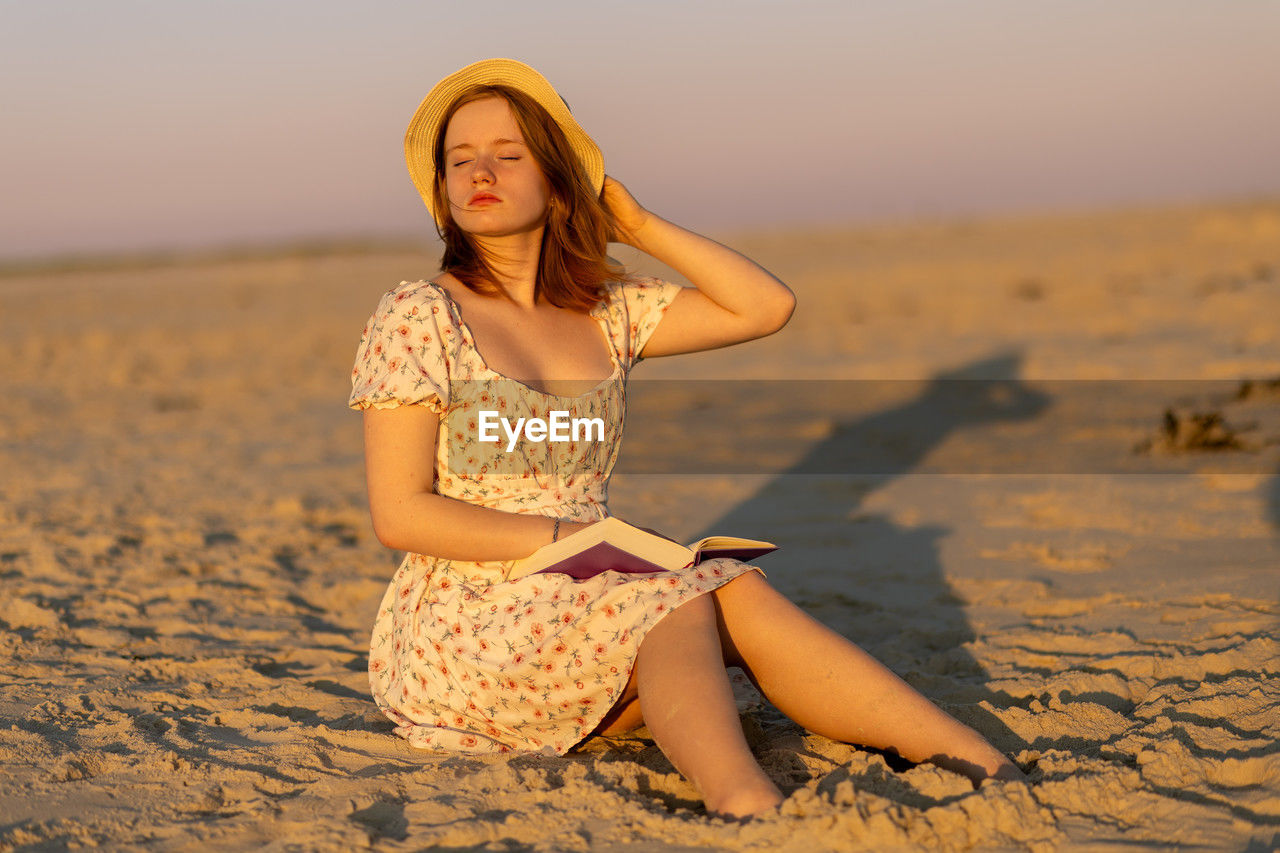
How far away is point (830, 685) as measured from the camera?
2.45 m

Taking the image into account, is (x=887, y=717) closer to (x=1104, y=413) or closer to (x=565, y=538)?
(x=565, y=538)

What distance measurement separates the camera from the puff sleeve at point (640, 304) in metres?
3.15

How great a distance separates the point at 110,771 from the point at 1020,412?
5857mm

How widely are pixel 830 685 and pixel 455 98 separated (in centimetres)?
164

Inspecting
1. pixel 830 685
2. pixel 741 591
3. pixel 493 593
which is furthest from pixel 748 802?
pixel 493 593

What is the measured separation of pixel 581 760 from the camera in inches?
103

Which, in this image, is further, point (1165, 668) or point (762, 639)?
point (1165, 668)

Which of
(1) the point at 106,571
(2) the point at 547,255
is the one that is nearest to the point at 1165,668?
(2) the point at 547,255

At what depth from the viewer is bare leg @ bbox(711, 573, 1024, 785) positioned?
94.0 inches

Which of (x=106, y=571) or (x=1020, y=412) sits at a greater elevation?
(x=1020, y=412)

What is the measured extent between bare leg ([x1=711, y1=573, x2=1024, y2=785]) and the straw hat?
1.17m
